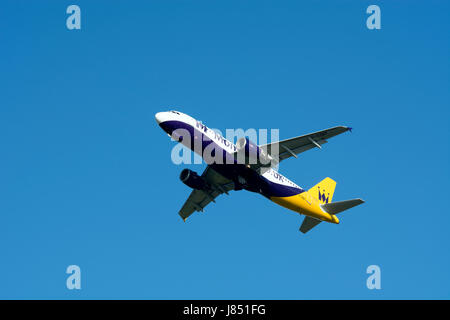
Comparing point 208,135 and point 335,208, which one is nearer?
point 208,135

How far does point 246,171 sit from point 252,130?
142 inches

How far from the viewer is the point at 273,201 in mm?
58031

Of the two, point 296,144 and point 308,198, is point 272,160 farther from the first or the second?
point 308,198

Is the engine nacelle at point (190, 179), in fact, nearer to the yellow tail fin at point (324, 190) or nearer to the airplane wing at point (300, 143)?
the airplane wing at point (300, 143)

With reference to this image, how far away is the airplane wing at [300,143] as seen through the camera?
52.8 m

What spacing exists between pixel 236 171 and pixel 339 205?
33.3 ft

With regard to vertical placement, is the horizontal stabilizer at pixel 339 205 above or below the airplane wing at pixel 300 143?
below

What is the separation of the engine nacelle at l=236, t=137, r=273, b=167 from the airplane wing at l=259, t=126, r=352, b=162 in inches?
66.8

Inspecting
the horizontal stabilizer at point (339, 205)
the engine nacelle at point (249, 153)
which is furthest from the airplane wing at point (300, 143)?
the horizontal stabilizer at point (339, 205)

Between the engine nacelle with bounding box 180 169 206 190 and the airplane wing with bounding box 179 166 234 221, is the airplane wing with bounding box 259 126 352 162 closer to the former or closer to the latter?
the airplane wing with bounding box 179 166 234 221

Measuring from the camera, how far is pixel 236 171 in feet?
181

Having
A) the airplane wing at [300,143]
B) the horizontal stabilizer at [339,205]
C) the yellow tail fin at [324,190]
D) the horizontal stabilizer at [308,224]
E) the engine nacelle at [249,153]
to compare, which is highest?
the airplane wing at [300,143]

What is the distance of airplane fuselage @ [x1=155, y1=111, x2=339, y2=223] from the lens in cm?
5347
